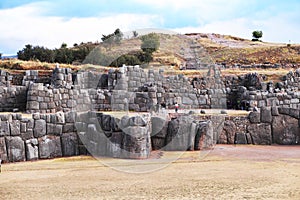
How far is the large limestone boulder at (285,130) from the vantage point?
17.8m

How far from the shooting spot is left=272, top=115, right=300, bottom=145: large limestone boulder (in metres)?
17.8

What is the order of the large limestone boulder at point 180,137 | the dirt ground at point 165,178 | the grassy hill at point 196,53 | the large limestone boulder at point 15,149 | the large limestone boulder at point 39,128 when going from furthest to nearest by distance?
the grassy hill at point 196,53
the large limestone boulder at point 180,137
the large limestone boulder at point 39,128
the large limestone boulder at point 15,149
the dirt ground at point 165,178

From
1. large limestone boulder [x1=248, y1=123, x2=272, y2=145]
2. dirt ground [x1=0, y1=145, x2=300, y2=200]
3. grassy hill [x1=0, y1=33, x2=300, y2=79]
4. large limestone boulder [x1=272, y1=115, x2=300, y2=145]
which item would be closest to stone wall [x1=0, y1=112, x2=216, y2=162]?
dirt ground [x1=0, y1=145, x2=300, y2=200]

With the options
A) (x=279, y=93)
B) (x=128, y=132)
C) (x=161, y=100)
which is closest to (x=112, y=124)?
(x=128, y=132)

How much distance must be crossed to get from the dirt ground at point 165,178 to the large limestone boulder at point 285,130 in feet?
7.54

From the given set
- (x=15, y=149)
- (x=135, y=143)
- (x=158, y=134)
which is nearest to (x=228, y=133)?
(x=158, y=134)

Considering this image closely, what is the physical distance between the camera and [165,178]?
1146 centimetres

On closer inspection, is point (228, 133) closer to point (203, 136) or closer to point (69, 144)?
point (203, 136)

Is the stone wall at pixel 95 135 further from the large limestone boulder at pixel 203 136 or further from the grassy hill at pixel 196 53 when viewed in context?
the grassy hill at pixel 196 53

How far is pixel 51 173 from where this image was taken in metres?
12.3

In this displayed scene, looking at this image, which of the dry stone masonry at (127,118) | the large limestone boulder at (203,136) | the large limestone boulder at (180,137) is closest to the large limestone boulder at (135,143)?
the dry stone masonry at (127,118)

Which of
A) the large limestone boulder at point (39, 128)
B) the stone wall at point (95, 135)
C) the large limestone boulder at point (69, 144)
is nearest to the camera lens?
the stone wall at point (95, 135)

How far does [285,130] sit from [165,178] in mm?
7877

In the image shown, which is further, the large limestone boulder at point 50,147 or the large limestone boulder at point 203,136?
the large limestone boulder at point 203,136
